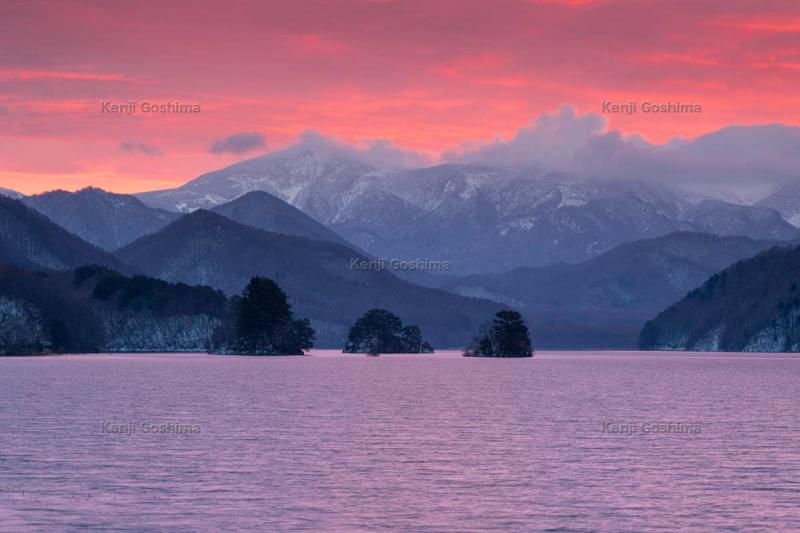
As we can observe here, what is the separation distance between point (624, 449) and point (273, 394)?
91.8 m

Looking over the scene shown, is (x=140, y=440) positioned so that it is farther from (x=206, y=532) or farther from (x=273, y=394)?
(x=273, y=394)
